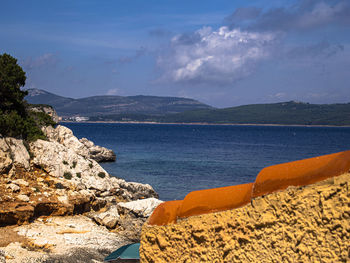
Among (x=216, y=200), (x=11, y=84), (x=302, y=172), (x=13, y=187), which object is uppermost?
(x=11, y=84)

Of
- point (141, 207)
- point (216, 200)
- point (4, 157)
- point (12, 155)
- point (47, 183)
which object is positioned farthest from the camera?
point (141, 207)

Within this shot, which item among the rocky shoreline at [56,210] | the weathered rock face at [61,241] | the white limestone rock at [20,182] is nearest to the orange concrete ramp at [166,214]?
the weathered rock face at [61,241]

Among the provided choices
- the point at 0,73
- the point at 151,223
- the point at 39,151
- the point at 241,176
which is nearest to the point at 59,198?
the point at 39,151

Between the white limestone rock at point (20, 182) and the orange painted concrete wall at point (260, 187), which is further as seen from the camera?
the white limestone rock at point (20, 182)

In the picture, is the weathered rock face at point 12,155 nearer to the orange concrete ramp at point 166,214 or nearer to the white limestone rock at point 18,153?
the white limestone rock at point 18,153

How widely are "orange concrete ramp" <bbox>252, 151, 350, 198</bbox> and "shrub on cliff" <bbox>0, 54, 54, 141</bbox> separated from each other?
1817 cm

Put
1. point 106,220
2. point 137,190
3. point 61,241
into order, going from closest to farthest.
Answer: point 61,241 < point 106,220 < point 137,190

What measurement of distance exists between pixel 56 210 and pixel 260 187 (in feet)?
47.1

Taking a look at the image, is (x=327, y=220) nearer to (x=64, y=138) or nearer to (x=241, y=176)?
(x=64, y=138)

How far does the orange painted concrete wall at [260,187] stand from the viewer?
2797 millimetres

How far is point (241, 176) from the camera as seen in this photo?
38.4 metres

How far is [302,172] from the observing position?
9.52 feet

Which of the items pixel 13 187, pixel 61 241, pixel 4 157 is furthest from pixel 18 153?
pixel 61 241

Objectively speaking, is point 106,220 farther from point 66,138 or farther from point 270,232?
point 66,138
